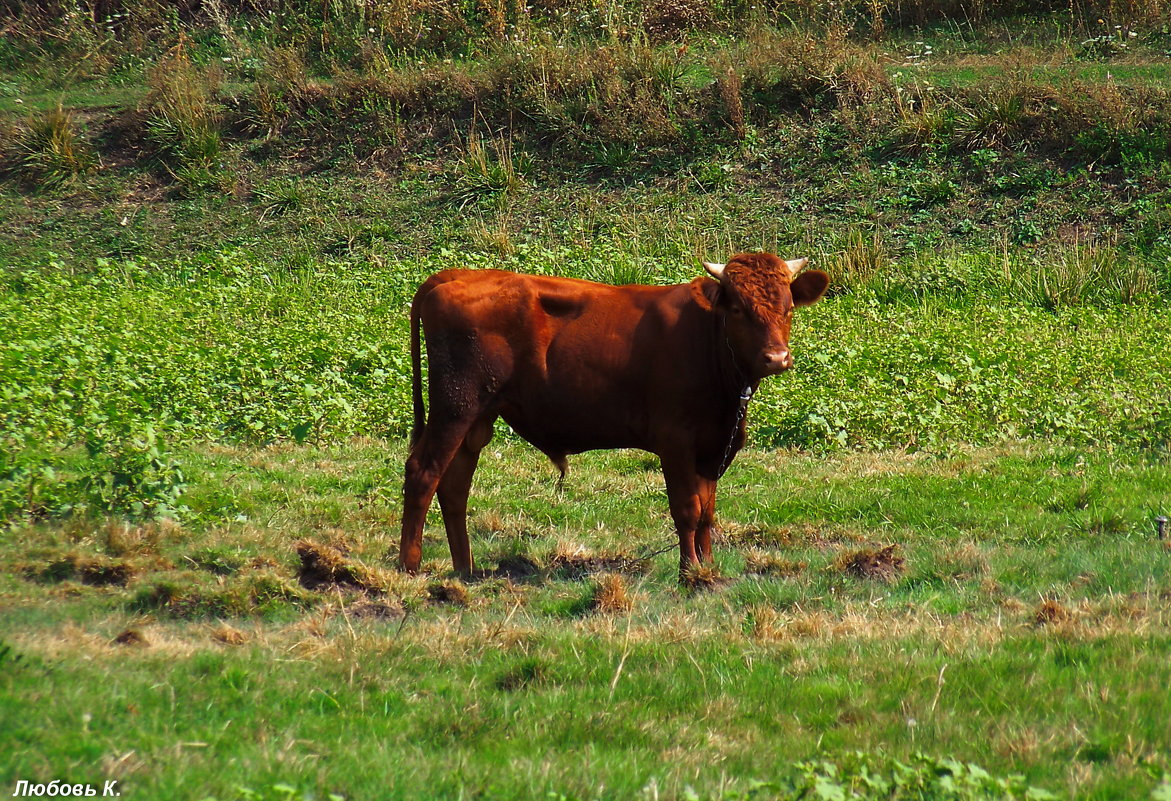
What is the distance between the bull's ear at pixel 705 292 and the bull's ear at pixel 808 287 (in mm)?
497

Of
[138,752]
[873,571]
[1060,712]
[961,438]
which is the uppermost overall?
[138,752]

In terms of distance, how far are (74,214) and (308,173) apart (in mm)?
3553

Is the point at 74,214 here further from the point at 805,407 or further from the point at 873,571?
the point at 873,571

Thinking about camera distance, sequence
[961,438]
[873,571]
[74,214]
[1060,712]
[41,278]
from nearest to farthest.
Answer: [1060,712], [873,571], [961,438], [41,278], [74,214]

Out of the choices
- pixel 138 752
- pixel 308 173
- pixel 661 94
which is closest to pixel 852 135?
pixel 661 94

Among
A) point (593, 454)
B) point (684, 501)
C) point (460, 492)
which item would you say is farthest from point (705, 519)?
point (593, 454)

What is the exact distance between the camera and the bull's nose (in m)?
7.22

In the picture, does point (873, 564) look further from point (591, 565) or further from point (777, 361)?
point (591, 565)

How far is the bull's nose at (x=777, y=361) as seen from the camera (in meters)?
7.22

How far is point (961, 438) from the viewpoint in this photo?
37.0ft

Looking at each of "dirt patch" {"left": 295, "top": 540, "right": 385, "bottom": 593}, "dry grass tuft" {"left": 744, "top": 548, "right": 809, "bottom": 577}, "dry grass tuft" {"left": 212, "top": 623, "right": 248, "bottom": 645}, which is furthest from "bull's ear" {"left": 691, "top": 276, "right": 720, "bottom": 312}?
"dry grass tuft" {"left": 212, "top": 623, "right": 248, "bottom": 645}

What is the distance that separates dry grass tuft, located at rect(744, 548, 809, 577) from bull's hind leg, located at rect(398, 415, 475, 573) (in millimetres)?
1969

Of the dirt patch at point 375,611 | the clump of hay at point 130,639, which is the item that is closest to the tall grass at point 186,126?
the dirt patch at point 375,611

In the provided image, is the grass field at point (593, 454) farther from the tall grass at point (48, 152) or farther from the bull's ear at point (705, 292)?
the bull's ear at point (705, 292)
